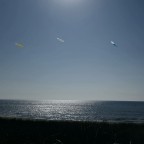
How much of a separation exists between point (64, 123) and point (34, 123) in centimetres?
547

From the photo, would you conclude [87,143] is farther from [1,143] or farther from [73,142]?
[1,143]

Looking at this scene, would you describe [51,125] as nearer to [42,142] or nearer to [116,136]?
[116,136]

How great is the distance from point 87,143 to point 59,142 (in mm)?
3213

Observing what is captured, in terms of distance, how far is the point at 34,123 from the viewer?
2009 inches

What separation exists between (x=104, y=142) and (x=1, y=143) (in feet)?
37.2

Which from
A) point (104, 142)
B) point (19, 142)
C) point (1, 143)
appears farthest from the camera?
point (104, 142)

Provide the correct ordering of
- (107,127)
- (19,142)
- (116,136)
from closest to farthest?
(19,142) < (116,136) < (107,127)

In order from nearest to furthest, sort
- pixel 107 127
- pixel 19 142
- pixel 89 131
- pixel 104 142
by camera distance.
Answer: pixel 19 142
pixel 104 142
pixel 89 131
pixel 107 127

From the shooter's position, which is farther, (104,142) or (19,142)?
(104,142)

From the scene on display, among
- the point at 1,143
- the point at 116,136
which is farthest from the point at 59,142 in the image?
the point at 116,136

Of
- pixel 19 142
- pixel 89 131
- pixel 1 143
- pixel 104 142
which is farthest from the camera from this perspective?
pixel 89 131

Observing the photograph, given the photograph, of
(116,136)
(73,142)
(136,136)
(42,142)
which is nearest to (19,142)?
(42,142)

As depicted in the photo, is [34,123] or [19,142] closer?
[19,142]

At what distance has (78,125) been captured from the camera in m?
47.2
